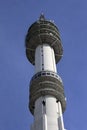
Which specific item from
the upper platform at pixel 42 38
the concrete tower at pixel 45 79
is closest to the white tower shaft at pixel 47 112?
the concrete tower at pixel 45 79

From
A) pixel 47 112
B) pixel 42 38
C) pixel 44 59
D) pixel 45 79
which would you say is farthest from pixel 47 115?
pixel 42 38

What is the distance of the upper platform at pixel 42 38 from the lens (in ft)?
262

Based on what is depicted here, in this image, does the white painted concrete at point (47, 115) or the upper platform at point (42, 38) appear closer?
the white painted concrete at point (47, 115)

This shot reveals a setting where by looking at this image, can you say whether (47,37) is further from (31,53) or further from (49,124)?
(49,124)

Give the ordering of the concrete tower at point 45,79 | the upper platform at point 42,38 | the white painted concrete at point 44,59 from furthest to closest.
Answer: the upper platform at point 42,38 → the white painted concrete at point 44,59 → the concrete tower at point 45,79

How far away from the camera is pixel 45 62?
71.9 metres

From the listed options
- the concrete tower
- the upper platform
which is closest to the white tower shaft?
the concrete tower

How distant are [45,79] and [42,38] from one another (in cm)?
1531

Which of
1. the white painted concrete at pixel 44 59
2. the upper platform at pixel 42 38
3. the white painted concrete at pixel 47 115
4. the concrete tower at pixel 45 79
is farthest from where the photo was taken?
the upper platform at pixel 42 38

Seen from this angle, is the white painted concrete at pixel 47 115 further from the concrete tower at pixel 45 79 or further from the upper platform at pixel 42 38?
the upper platform at pixel 42 38

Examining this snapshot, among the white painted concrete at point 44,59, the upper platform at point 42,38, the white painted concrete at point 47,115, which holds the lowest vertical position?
the white painted concrete at point 47,115

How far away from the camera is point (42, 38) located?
261 feet

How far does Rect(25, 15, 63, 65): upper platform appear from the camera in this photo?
3142 inches

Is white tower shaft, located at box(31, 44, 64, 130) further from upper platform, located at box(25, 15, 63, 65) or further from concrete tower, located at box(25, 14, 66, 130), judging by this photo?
upper platform, located at box(25, 15, 63, 65)
